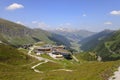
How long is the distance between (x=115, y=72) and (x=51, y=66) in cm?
7278

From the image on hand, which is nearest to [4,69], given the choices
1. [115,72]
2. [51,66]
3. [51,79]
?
[51,66]

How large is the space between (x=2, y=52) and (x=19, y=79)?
202 ft

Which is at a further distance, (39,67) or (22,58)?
(22,58)

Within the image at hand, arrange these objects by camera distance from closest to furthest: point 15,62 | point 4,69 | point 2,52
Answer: point 4,69
point 15,62
point 2,52

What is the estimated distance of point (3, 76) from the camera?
75375mm

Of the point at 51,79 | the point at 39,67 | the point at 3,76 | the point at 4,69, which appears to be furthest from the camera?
the point at 39,67

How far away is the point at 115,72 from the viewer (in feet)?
147

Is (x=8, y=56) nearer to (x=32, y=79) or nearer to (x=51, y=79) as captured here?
(x=32, y=79)

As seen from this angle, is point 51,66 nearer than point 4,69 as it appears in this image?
No

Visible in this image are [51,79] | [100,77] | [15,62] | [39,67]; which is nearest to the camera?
[100,77]

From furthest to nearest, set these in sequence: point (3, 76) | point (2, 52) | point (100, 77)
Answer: point (2, 52)
point (3, 76)
point (100, 77)

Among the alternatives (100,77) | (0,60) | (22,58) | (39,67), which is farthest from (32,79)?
(22,58)

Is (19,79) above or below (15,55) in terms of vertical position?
below

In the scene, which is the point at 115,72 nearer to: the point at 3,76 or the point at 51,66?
the point at 3,76
